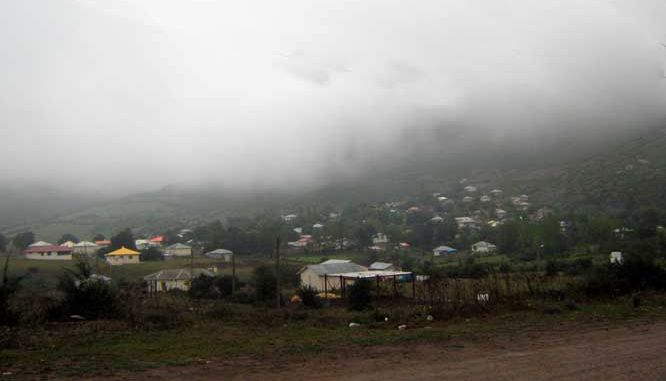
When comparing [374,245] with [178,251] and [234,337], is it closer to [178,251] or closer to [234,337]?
[178,251]

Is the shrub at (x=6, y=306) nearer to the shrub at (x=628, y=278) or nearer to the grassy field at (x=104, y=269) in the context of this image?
the shrub at (x=628, y=278)

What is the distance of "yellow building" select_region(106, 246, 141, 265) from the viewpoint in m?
60.9

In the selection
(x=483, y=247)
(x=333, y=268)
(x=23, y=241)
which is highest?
(x=23, y=241)

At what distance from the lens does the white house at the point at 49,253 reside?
60875 millimetres

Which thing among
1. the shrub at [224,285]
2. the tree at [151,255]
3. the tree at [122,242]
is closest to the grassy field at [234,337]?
the shrub at [224,285]

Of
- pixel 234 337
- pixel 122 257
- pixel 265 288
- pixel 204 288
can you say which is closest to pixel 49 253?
pixel 122 257

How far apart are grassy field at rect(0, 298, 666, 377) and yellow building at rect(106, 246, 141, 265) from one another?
49.7 metres

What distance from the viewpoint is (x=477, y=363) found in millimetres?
8492

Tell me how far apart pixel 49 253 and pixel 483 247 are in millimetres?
53443

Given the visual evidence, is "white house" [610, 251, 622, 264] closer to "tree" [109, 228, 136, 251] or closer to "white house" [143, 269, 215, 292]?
"white house" [143, 269, 215, 292]

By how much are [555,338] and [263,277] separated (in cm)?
2295

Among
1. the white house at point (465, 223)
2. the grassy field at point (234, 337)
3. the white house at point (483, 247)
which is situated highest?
the grassy field at point (234, 337)

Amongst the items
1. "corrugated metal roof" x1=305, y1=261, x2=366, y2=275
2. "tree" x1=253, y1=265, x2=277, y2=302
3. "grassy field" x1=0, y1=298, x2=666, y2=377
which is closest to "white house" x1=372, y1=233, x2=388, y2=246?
"corrugated metal roof" x1=305, y1=261, x2=366, y2=275

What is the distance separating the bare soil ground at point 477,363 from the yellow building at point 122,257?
183ft
